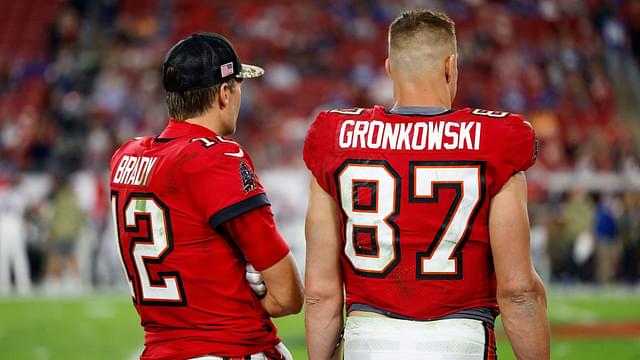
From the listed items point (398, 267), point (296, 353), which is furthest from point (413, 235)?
point (296, 353)

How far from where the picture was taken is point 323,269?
314 cm

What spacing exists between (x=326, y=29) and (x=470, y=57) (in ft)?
9.84

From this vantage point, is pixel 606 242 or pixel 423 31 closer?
pixel 423 31

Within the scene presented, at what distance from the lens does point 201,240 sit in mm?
3129

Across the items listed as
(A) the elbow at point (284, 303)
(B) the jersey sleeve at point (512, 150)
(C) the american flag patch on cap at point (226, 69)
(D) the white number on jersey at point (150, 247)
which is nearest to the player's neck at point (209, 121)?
(C) the american flag patch on cap at point (226, 69)

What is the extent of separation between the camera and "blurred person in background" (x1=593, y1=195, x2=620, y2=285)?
14.3 metres

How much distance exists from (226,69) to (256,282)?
70 centimetres

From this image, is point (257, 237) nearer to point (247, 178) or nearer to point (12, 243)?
point (247, 178)

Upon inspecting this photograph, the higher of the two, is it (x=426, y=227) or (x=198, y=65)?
(x=198, y=65)

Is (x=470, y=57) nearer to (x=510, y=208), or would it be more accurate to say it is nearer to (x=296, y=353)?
(x=296, y=353)

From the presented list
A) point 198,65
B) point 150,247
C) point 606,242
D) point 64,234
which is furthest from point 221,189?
point 606,242

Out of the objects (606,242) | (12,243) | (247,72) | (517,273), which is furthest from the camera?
(12,243)

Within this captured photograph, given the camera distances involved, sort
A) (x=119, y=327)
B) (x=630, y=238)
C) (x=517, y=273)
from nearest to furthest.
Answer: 1. (x=517, y=273)
2. (x=119, y=327)
3. (x=630, y=238)

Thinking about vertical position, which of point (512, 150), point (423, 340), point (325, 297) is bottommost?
point (423, 340)
